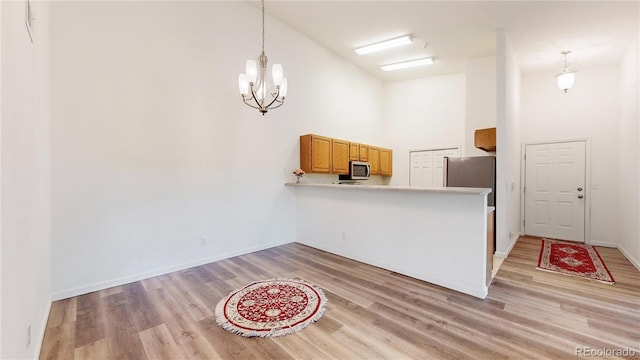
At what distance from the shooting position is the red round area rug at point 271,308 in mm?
2117

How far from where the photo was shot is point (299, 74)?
4887mm

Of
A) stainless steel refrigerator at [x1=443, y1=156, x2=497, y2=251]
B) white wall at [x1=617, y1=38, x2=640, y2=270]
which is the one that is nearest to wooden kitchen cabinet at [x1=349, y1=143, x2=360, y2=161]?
stainless steel refrigerator at [x1=443, y1=156, x2=497, y2=251]

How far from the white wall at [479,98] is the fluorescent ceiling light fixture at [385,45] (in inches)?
70.7

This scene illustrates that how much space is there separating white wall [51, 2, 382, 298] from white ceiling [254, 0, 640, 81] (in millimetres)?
880

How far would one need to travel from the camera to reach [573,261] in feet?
12.7

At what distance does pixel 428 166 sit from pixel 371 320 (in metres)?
5.19

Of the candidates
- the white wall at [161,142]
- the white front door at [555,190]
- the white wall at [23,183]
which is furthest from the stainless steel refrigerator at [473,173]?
the white wall at [23,183]

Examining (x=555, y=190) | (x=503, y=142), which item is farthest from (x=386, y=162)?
(x=555, y=190)

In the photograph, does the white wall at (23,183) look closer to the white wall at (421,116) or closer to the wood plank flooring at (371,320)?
the wood plank flooring at (371,320)

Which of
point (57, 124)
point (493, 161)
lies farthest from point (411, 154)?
point (57, 124)

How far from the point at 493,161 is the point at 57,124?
18.9ft

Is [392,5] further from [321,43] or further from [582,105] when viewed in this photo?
[582,105]

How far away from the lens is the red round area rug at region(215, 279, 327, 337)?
2.12 meters

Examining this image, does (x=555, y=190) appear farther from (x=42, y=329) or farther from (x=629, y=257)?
(x=42, y=329)
